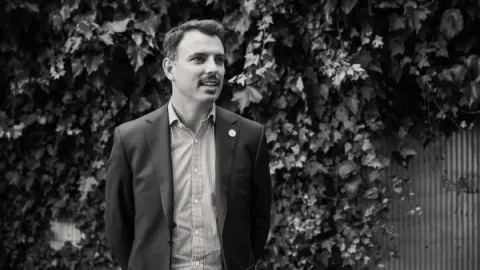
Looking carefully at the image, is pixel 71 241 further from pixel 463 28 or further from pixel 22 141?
pixel 463 28

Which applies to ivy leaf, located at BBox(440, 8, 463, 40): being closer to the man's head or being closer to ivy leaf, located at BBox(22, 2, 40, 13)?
the man's head

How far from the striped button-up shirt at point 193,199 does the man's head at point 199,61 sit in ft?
0.56

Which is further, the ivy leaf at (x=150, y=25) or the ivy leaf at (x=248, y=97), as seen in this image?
the ivy leaf at (x=150, y=25)

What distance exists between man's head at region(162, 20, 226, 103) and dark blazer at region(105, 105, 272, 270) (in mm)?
203

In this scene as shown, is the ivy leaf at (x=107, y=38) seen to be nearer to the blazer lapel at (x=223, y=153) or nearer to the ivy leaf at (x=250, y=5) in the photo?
the ivy leaf at (x=250, y=5)

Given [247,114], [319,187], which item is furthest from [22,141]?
[319,187]

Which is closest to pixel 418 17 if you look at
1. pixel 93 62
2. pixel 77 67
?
pixel 93 62

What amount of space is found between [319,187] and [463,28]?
1374 mm

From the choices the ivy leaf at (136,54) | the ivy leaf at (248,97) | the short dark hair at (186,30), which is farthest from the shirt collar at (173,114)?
the ivy leaf at (136,54)

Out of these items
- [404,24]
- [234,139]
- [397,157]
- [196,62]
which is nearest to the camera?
[196,62]

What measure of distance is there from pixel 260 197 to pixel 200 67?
2.32 ft

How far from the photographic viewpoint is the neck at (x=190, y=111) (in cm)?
259

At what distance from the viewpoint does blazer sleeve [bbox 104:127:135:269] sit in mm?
2686

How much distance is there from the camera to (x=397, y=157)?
4340 mm
